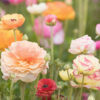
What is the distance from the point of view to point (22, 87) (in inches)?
27.1

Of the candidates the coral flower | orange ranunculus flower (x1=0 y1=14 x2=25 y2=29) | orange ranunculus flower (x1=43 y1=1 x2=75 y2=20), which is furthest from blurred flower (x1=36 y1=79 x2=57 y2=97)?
orange ranunculus flower (x1=43 y1=1 x2=75 y2=20)

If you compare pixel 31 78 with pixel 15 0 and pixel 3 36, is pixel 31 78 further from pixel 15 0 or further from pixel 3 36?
pixel 15 0

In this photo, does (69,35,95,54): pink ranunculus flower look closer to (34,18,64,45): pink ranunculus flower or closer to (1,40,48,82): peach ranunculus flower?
(1,40,48,82): peach ranunculus flower

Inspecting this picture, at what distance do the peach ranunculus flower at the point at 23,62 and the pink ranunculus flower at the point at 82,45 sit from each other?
0.26 ft

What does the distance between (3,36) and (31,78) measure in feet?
0.66

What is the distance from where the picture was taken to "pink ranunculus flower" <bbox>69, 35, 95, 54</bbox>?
70cm

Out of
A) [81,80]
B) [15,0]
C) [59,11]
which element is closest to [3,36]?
[81,80]

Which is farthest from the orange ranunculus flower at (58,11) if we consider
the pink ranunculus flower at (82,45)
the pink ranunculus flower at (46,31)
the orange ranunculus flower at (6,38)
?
the pink ranunculus flower at (82,45)

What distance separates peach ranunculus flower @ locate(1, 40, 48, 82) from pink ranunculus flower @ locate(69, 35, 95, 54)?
0.08 meters

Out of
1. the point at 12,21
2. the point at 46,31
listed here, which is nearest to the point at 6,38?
the point at 12,21

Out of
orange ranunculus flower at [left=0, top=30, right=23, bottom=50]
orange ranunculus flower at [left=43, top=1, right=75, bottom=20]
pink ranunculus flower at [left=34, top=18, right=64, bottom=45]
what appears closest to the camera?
orange ranunculus flower at [left=0, top=30, right=23, bottom=50]

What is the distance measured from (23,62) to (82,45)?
0.44ft

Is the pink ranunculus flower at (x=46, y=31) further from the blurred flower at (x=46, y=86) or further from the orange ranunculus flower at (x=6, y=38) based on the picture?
the blurred flower at (x=46, y=86)

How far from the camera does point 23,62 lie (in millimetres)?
638
